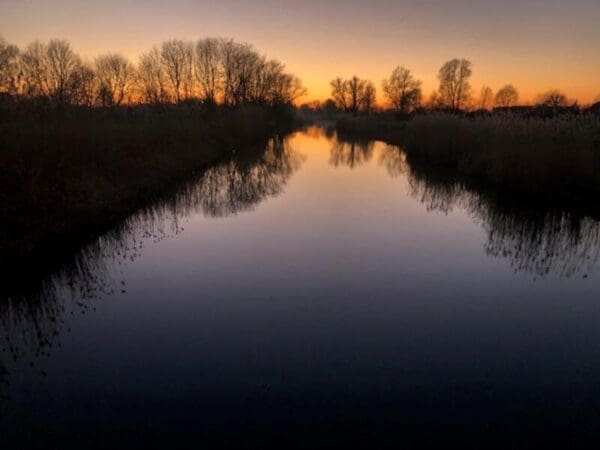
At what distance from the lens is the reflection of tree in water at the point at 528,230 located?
7.91m

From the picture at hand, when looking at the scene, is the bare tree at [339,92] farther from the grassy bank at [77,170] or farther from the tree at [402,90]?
the grassy bank at [77,170]

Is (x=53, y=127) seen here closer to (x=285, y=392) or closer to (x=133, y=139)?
(x=133, y=139)

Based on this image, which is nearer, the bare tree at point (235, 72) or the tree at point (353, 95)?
the bare tree at point (235, 72)

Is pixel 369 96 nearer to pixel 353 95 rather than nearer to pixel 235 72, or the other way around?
pixel 353 95

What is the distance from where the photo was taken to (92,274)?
7344mm

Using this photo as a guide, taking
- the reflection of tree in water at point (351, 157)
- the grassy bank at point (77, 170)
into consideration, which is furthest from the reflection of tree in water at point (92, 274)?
the reflection of tree in water at point (351, 157)

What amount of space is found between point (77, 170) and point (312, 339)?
29.6 ft

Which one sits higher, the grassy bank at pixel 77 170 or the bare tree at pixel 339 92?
→ the bare tree at pixel 339 92

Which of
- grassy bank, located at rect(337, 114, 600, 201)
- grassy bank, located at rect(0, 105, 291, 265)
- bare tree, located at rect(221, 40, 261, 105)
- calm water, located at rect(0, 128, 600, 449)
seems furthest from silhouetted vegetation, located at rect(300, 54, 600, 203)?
bare tree, located at rect(221, 40, 261, 105)

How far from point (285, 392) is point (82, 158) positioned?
34.4ft

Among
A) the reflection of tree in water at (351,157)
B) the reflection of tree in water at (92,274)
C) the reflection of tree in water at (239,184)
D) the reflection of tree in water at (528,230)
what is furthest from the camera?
the reflection of tree in water at (351,157)

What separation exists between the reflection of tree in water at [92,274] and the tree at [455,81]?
63434 mm

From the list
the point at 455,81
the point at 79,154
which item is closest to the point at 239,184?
the point at 79,154

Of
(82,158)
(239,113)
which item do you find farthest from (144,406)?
(239,113)
